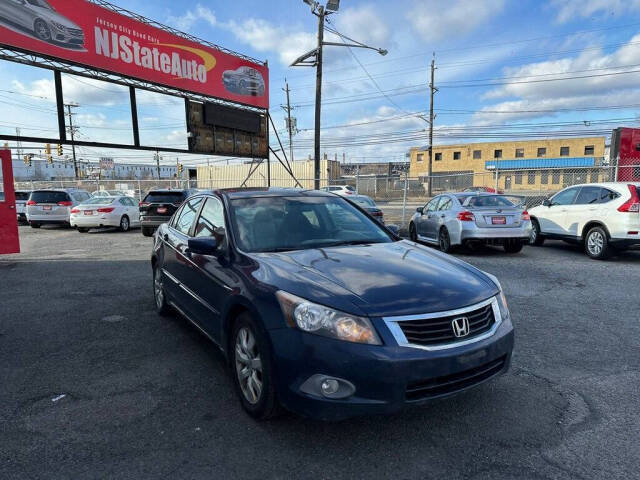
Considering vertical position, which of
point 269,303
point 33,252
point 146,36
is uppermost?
point 146,36

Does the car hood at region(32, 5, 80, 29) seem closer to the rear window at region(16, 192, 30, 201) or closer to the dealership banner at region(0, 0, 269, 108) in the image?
the dealership banner at region(0, 0, 269, 108)

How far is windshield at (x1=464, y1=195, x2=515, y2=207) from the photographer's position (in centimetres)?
982

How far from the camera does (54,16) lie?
37.0 ft

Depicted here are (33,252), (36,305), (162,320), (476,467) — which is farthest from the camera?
(33,252)

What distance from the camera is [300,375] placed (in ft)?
8.34

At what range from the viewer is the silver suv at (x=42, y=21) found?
10.4 metres

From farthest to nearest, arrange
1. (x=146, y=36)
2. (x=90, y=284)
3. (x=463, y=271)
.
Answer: (x=146, y=36), (x=90, y=284), (x=463, y=271)

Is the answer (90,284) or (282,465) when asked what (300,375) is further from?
(90,284)

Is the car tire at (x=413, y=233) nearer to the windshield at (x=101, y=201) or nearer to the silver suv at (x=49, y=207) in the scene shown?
the windshield at (x=101, y=201)

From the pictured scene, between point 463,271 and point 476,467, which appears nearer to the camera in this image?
point 476,467

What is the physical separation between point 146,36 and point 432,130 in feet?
110

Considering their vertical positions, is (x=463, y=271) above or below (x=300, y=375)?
above

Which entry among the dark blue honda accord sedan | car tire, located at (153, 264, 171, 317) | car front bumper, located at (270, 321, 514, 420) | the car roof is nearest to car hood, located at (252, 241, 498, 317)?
the dark blue honda accord sedan

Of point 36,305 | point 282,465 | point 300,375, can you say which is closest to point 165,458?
point 282,465
